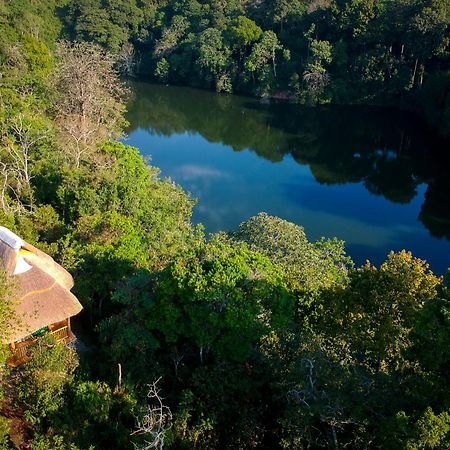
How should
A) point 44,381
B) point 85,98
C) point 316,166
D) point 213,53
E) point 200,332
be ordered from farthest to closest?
1. point 213,53
2. point 316,166
3. point 85,98
4. point 200,332
5. point 44,381

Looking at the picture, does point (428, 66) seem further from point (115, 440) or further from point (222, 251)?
point (115, 440)

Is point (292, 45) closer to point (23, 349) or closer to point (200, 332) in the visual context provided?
point (200, 332)

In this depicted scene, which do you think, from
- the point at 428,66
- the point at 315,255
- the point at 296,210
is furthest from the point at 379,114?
the point at 315,255

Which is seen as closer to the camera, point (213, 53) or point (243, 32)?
point (243, 32)

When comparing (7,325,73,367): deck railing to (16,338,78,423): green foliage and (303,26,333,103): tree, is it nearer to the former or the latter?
(16,338,78,423): green foliage

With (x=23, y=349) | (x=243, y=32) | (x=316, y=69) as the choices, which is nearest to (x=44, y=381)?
(x=23, y=349)

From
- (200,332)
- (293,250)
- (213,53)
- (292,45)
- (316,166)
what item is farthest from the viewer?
(213,53)

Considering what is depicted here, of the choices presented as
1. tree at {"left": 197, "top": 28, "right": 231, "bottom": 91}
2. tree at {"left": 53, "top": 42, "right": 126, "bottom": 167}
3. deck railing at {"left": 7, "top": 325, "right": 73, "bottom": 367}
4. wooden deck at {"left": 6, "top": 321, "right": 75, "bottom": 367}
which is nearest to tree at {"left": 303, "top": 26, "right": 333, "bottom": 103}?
tree at {"left": 197, "top": 28, "right": 231, "bottom": 91}
